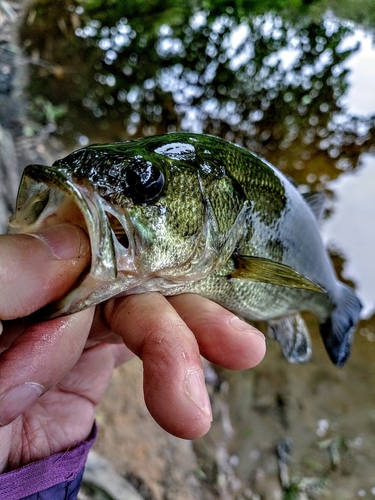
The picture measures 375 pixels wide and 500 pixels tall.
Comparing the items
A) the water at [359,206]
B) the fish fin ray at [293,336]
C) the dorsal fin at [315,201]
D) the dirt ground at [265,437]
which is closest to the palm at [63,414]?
the fish fin ray at [293,336]

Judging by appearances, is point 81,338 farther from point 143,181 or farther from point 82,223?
point 143,181

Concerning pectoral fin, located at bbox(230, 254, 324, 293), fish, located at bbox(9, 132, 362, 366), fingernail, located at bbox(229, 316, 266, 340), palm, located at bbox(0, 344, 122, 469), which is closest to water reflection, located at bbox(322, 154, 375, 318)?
fish, located at bbox(9, 132, 362, 366)

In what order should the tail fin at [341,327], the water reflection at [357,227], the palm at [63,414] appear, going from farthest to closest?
1. the water reflection at [357,227]
2. the tail fin at [341,327]
3. the palm at [63,414]

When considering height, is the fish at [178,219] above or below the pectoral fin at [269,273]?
above

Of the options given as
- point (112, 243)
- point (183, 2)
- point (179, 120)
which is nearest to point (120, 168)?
point (112, 243)

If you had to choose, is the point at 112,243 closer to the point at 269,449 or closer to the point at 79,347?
the point at 79,347

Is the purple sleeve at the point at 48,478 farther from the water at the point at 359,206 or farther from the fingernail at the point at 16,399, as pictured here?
the water at the point at 359,206
